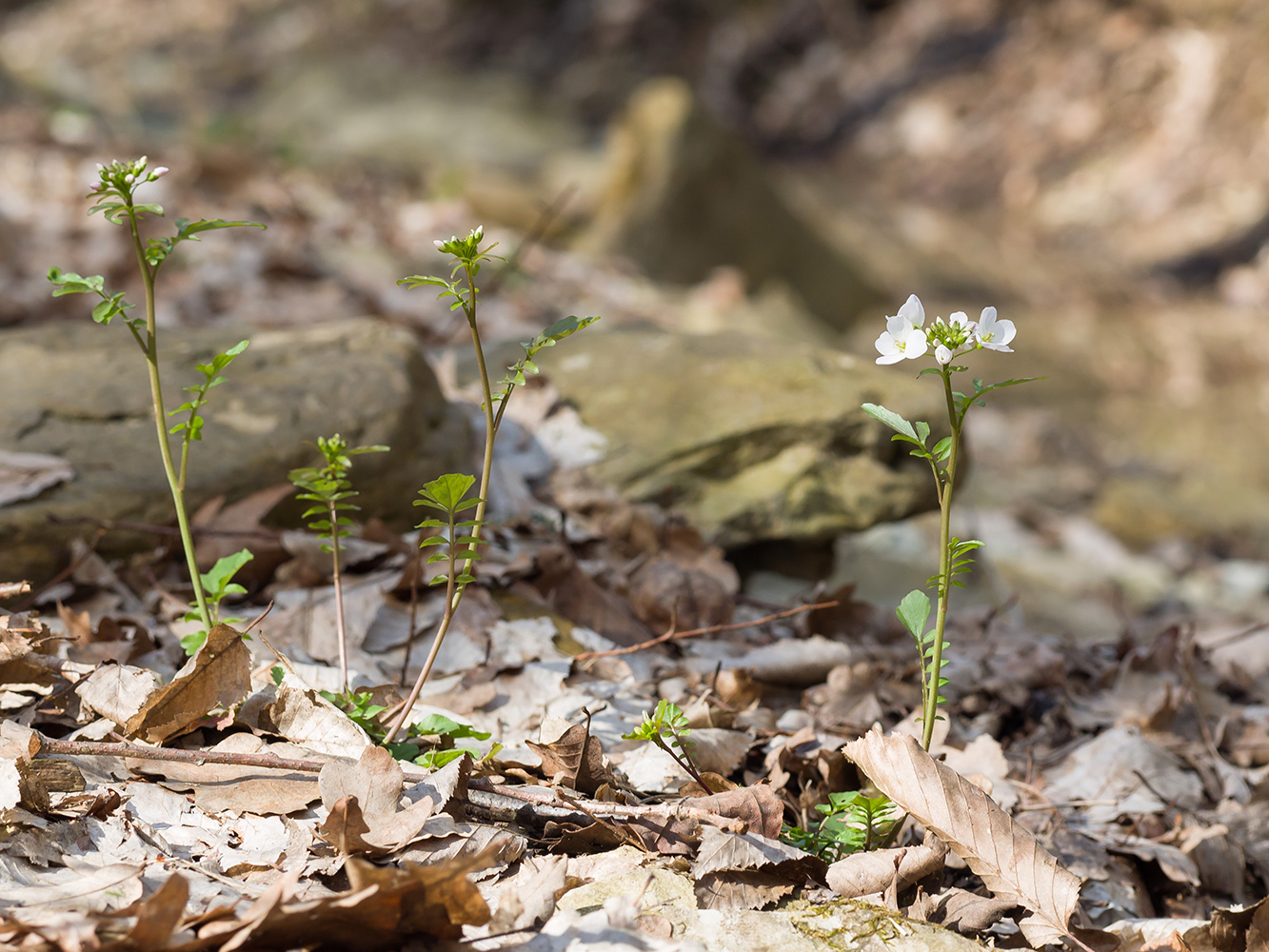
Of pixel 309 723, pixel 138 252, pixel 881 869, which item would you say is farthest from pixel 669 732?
pixel 138 252

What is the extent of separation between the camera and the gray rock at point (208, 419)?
6.85ft

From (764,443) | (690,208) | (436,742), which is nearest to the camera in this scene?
(436,742)

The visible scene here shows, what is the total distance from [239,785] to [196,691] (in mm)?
169

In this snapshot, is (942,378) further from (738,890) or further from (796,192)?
(796,192)

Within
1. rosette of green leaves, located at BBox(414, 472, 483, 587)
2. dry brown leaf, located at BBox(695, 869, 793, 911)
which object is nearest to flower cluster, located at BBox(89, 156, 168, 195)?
rosette of green leaves, located at BBox(414, 472, 483, 587)

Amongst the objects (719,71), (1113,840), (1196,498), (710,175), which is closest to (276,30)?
(719,71)

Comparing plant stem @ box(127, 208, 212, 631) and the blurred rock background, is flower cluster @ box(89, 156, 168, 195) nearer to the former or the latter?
plant stem @ box(127, 208, 212, 631)

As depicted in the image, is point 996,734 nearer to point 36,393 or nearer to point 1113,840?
point 1113,840

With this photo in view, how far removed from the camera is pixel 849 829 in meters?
1.43

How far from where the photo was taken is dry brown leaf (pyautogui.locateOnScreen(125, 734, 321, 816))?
1.36 m

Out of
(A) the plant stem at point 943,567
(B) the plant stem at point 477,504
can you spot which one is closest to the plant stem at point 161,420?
(B) the plant stem at point 477,504

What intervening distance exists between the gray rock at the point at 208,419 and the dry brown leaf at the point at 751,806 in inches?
50.3

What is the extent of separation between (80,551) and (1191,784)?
248 centimetres

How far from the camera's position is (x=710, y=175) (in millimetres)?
7363
